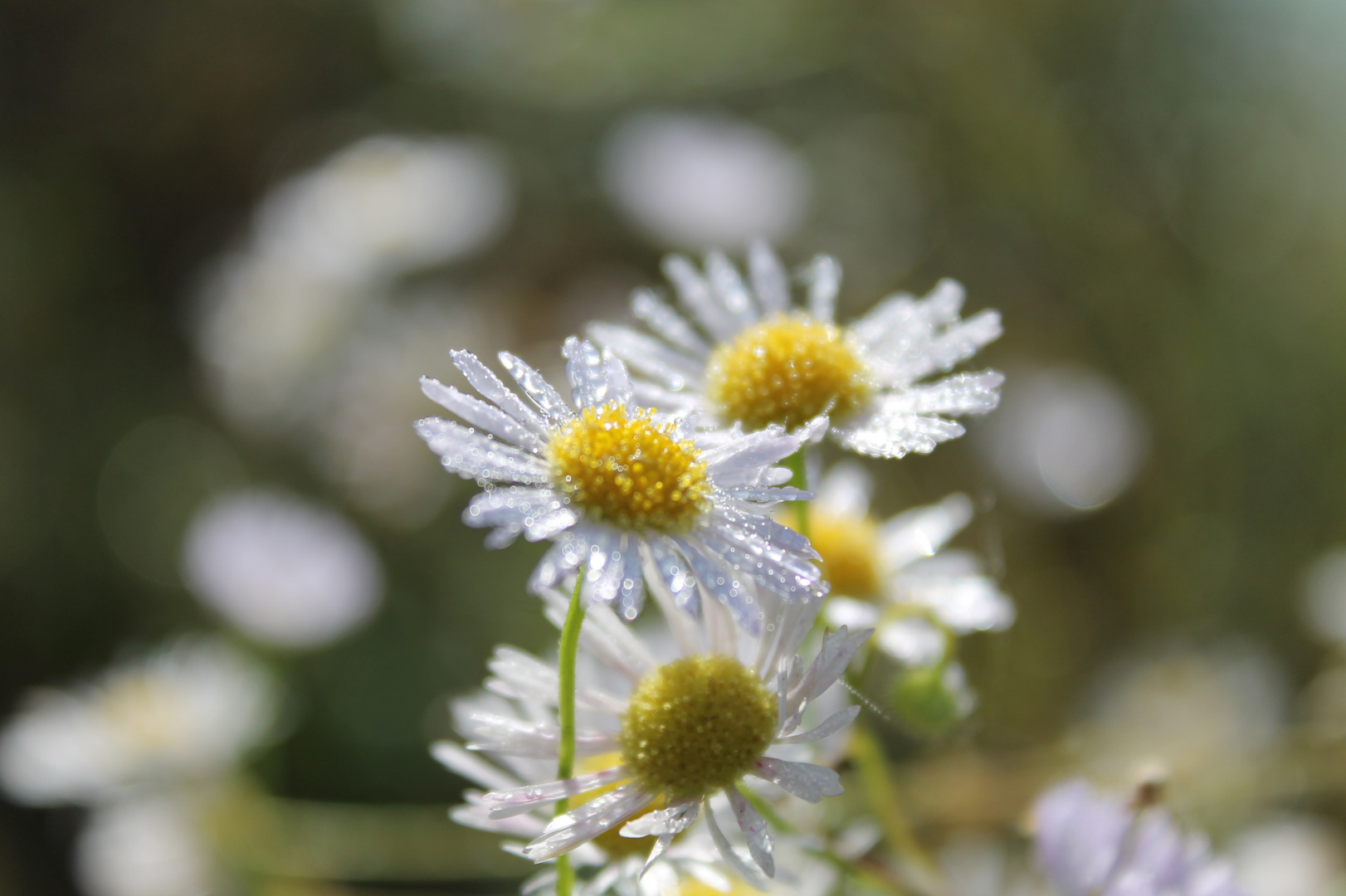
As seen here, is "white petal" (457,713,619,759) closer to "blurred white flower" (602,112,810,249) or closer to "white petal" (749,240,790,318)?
"white petal" (749,240,790,318)

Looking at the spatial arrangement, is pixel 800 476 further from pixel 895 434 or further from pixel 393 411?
pixel 393 411

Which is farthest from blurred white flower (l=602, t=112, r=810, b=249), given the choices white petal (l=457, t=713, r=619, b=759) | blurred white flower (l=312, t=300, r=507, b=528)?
white petal (l=457, t=713, r=619, b=759)

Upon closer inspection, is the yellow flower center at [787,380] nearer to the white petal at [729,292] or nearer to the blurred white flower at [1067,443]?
the white petal at [729,292]

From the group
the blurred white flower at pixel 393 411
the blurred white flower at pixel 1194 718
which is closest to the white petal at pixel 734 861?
the blurred white flower at pixel 1194 718

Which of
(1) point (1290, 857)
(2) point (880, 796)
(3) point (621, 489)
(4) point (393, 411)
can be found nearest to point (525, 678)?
(3) point (621, 489)

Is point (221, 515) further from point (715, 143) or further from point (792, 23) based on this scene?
point (792, 23)

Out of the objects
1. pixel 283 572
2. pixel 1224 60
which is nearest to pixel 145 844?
pixel 283 572
